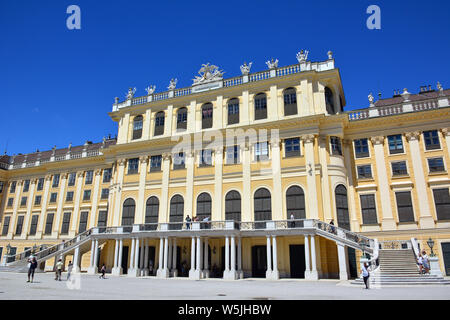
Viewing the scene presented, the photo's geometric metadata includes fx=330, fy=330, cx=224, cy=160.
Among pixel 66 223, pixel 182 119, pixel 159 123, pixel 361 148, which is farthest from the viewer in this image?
pixel 66 223

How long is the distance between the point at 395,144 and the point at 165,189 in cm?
2197

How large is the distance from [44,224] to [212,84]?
27.7 m

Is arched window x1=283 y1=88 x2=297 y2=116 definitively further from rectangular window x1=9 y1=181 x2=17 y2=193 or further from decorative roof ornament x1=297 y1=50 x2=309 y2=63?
rectangular window x1=9 y1=181 x2=17 y2=193

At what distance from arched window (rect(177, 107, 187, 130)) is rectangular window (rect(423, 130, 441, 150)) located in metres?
22.4

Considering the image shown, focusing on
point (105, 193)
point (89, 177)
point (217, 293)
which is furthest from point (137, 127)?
point (217, 293)

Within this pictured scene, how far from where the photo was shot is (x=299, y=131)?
29.9 m

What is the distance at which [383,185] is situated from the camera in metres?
28.5

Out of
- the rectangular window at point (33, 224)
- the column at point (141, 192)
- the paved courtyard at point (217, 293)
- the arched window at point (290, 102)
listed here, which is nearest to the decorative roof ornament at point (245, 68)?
the arched window at point (290, 102)

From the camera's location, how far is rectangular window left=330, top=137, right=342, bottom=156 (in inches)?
1158

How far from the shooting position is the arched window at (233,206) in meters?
30.0

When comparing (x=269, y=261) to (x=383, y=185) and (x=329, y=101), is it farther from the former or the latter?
(x=329, y=101)

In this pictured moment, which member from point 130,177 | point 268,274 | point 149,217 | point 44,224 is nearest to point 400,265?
point 268,274
